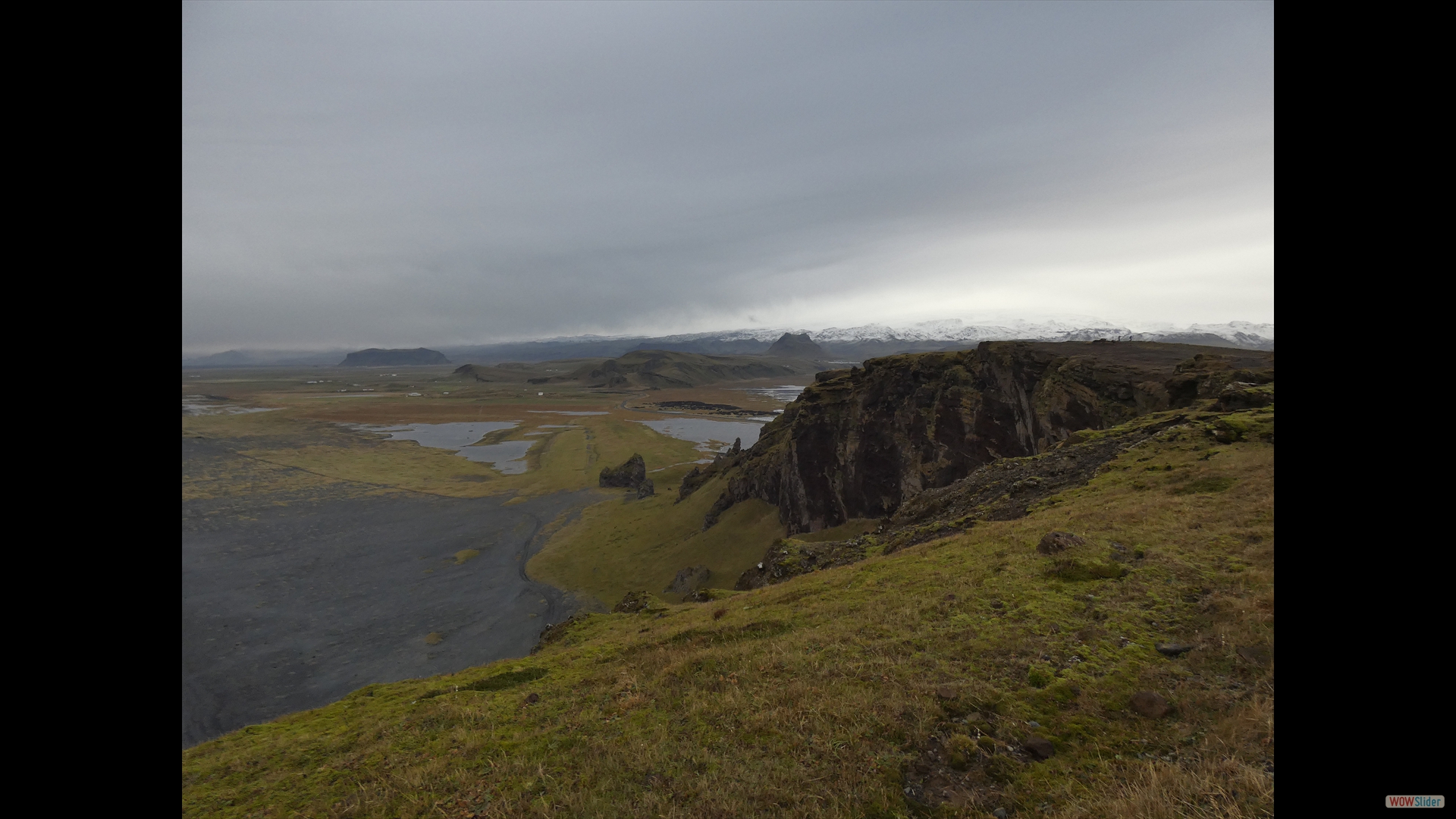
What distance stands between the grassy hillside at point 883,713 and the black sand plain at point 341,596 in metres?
23.0

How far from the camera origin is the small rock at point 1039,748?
6.33 meters

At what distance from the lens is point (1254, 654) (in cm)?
748

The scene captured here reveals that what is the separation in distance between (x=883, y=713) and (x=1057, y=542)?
865 cm

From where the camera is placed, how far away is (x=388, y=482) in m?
88.8

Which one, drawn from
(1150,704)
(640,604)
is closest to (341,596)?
(640,604)

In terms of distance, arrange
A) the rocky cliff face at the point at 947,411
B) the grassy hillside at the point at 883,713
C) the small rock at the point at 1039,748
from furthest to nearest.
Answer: the rocky cliff face at the point at 947,411
the small rock at the point at 1039,748
the grassy hillside at the point at 883,713

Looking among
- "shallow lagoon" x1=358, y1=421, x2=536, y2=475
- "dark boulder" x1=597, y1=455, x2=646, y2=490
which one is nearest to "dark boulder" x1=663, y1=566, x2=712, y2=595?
"dark boulder" x1=597, y1=455, x2=646, y2=490

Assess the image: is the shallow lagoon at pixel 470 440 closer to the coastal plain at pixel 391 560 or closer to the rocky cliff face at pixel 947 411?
the coastal plain at pixel 391 560

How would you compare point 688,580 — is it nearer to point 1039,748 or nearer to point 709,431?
point 1039,748

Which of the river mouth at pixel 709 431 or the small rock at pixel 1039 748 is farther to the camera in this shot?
the river mouth at pixel 709 431

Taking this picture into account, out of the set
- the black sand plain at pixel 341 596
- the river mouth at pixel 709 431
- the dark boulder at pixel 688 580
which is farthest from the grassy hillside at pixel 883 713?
the river mouth at pixel 709 431
